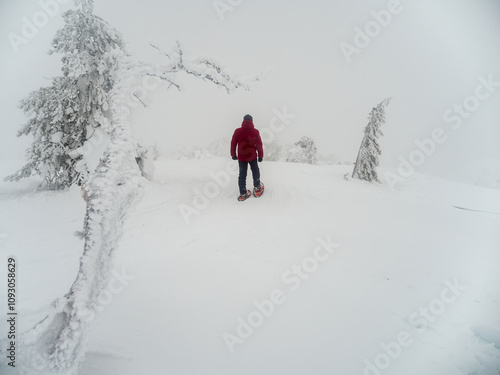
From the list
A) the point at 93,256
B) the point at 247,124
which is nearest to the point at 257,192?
the point at 247,124

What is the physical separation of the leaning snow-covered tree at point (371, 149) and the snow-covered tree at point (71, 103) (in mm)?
12248

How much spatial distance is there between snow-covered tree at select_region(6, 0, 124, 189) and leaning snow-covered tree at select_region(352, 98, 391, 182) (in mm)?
12248

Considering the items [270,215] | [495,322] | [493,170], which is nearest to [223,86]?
[270,215]

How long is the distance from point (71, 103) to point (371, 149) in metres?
14.0

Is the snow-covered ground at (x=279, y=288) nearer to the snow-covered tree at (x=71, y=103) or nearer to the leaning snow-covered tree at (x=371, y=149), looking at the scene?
the snow-covered tree at (x=71, y=103)

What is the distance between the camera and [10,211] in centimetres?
596

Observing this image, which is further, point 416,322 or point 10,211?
point 10,211

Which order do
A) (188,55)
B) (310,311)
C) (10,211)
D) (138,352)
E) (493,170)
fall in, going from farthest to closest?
(493,170), (10,211), (188,55), (310,311), (138,352)

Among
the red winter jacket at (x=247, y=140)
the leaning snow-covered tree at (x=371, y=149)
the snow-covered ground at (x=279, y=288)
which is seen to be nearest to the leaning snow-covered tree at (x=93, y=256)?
the snow-covered ground at (x=279, y=288)

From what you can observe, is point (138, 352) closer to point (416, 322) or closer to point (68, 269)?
point (68, 269)

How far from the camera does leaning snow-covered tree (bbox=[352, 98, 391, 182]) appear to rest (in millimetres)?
12555

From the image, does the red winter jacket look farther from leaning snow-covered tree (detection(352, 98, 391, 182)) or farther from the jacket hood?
leaning snow-covered tree (detection(352, 98, 391, 182))

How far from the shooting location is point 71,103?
281 inches

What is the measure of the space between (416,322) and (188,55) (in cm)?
535
